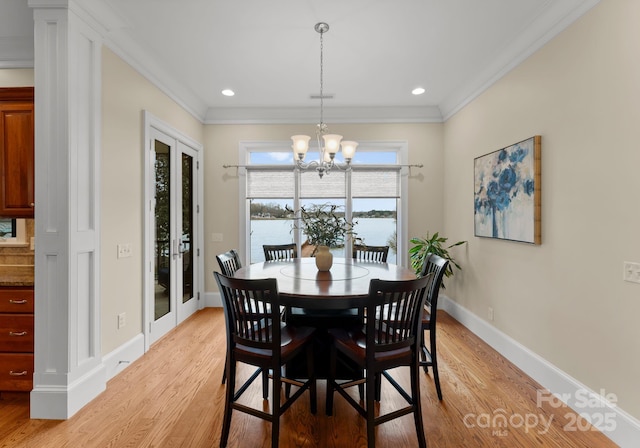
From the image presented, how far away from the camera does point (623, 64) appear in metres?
1.93

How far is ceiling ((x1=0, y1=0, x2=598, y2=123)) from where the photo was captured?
250 centimetres

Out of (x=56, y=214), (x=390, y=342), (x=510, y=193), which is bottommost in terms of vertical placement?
(x=390, y=342)

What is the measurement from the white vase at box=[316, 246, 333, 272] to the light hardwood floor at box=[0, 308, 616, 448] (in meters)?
0.93

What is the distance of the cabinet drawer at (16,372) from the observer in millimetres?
2324

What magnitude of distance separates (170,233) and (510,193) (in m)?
3.60

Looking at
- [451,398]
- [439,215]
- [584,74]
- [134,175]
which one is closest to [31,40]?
[134,175]

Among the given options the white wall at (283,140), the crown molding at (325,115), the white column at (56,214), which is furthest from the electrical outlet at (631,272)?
the white column at (56,214)

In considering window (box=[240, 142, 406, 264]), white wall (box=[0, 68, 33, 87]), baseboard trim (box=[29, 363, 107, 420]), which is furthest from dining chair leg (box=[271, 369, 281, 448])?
window (box=[240, 142, 406, 264])

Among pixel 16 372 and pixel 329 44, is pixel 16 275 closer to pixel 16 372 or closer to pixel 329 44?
pixel 16 372

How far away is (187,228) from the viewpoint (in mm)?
4379

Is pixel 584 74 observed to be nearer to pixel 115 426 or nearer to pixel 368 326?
pixel 368 326

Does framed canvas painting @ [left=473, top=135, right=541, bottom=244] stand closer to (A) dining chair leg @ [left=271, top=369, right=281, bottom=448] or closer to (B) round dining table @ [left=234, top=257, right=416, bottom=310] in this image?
(B) round dining table @ [left=234, top=257, right=416, bottom=310]

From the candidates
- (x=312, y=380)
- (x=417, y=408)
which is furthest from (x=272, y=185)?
(x=417, y=408)

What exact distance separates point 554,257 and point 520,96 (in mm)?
1454
